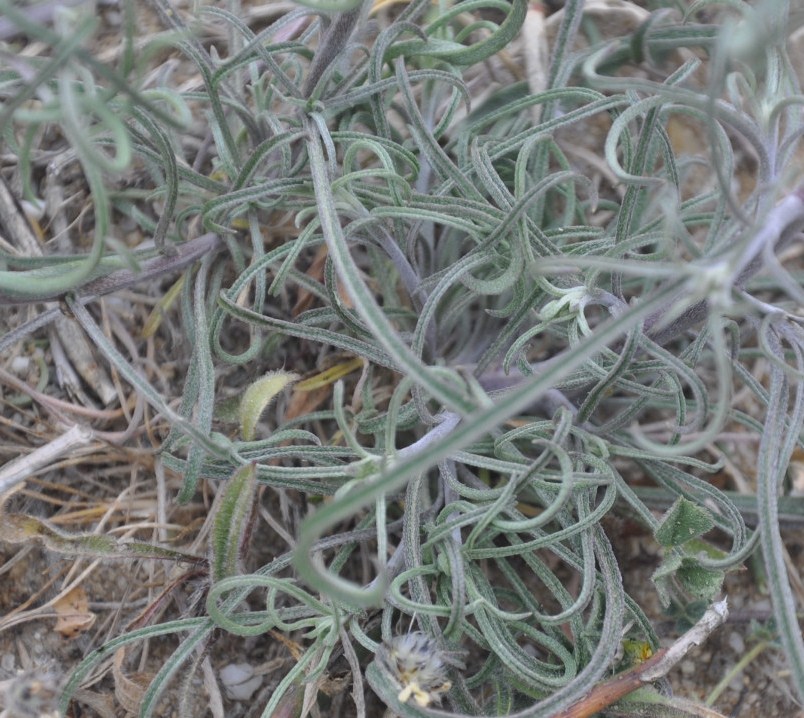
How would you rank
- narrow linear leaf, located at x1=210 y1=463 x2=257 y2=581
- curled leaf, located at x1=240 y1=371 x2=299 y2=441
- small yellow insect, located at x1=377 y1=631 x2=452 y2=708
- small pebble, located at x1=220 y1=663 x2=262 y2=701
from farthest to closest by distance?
1. small pebble, located at x1=220 y1=663 x2=262 y2=701
2. curled leaf, located at x1=240 y1=371 x2=299 y2=441
3. narrow linear leaf, located at x1=210 y1=463 x2=257 y2=581
4. small yellow insect, located at x1=377 y1=631 x2=452 y2=708

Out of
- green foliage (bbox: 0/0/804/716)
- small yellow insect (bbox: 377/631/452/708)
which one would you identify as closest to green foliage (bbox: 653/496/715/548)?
green foliage (bbox: 0/0/804/716)

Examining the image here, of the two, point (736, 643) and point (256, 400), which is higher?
point (256, 400)

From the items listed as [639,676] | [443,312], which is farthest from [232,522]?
[639,676]

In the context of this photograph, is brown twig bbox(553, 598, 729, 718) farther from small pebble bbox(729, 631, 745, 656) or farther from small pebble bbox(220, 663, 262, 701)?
small pebble bbox(220, 663, 262, 701)

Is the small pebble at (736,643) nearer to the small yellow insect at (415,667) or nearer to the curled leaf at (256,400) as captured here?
the small yellow insect at (415,667)

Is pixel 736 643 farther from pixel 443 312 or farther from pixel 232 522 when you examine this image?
pixel 232 522
